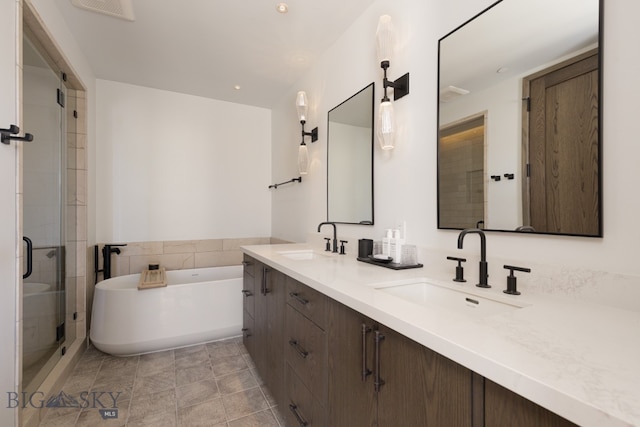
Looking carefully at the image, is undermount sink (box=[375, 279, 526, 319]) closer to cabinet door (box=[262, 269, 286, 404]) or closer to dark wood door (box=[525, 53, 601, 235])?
dark wood door (box=[525, 53, 601, 235])

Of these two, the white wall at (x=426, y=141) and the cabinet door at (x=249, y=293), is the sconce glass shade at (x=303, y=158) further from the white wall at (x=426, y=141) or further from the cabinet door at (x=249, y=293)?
the cabinet door at (x=249, y=293)

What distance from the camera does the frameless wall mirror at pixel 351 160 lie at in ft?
6.18

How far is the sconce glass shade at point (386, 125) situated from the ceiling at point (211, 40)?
2.63 feet

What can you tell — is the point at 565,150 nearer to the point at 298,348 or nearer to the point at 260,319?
the point at 298,348

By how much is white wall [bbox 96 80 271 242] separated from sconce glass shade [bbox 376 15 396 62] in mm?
2355

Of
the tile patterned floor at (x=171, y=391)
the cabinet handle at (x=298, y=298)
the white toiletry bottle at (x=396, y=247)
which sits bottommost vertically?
the tile patterned floor at (x=171, y=391)

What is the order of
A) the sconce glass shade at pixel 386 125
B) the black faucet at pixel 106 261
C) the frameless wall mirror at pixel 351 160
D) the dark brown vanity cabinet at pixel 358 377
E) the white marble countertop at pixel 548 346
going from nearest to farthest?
the white marble countertop at pixel 548 346 < the dark brown vanity cabinet at pixel 358 377 < the sconce glass shade at pixel 386 125 < the frameless wall mirror at pixel 351 160 < the black faucet at pixel 106 261

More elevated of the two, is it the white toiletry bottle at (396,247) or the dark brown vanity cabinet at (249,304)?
the white toiletry bottle at (396,247)

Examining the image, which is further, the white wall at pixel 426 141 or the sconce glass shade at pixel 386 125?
the sconce glass shade at pixel 386 125

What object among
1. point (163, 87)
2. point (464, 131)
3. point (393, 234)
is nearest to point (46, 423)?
point (393, 234)

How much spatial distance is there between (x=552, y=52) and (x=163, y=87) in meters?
3.39

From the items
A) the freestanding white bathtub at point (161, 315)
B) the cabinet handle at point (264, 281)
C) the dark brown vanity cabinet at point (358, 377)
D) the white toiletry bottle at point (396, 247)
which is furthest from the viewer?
the freestanding white bathtub at point (161, 315)

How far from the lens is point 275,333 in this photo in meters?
1.64

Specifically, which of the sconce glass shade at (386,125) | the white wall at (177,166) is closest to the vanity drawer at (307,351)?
the sconce glass shade at (386,125)
